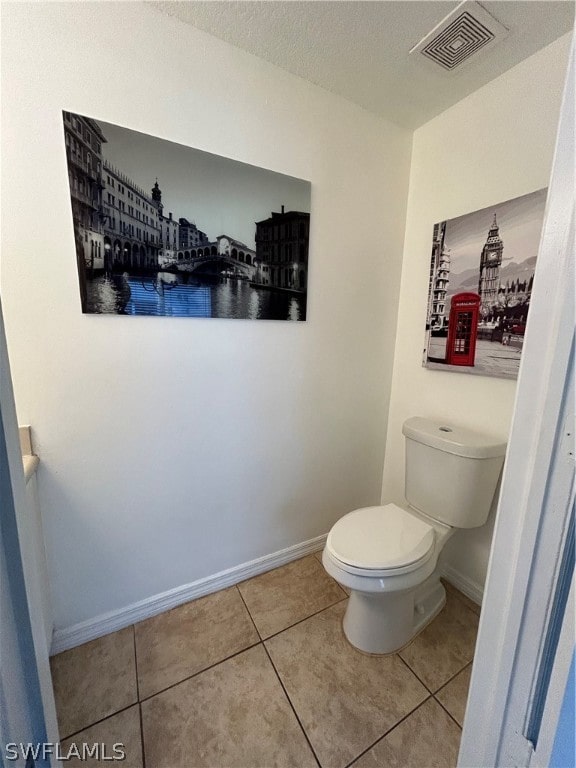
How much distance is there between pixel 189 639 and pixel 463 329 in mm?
1744

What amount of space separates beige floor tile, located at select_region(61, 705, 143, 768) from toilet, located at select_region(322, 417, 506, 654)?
0.76 m

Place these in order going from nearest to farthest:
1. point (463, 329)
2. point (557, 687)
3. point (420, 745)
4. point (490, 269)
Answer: point (557, 687) → point (420, 745) → point (490, 269) → point (463, 329)

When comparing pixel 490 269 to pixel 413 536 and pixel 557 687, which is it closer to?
pixel 413 536

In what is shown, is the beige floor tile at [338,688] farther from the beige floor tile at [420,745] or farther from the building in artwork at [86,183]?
the building in artwork at [86,183]

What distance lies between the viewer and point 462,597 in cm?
144

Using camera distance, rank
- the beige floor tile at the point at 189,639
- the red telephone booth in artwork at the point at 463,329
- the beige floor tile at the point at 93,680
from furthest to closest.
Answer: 1. the red telephone booth in artwork at the point at 463,329
2. the beige floor tile at the point at 189,639
3. the beige floor tile at the point at 93,680

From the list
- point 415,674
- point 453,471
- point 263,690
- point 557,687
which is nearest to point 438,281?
point 453,471

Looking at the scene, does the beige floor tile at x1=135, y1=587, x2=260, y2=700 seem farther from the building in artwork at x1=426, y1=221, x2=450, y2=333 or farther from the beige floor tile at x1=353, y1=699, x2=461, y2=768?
the building in artwork at x1=426, y1=221, x2=450, y2=333

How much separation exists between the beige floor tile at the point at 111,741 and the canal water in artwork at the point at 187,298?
132cm

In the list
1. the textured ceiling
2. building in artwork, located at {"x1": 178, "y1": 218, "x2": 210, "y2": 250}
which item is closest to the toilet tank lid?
building in artwork, located at {"x1": 178, "y1": 218, "x2": 210, "y2": 250}

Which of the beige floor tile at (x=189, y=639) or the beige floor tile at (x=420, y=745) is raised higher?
the beige floor tile at (x=420, y=745)

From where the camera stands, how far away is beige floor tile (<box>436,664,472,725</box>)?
998mm

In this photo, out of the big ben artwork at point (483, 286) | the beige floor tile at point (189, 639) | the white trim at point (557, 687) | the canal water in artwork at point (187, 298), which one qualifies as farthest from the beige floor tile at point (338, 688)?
the canal water in artwork at point (187, 298)

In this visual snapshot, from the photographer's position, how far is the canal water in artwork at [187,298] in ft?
3.42
